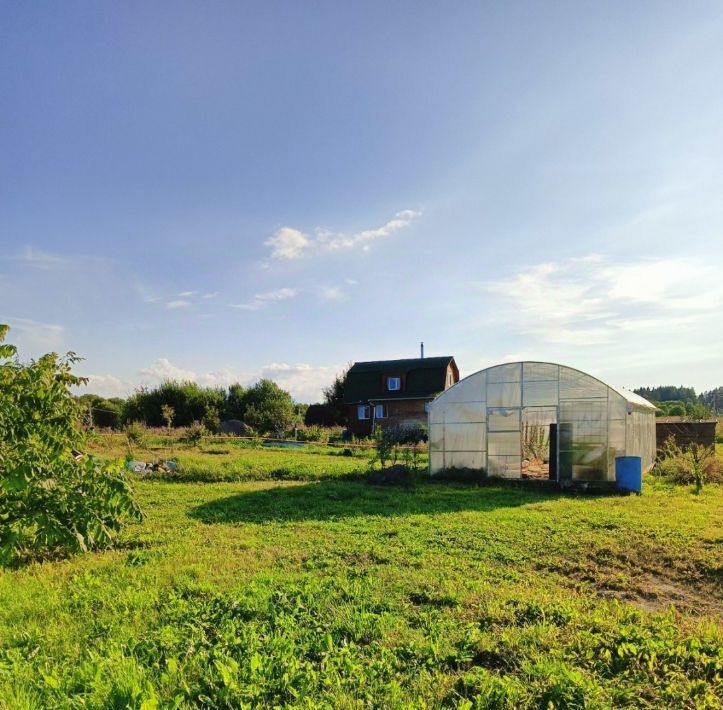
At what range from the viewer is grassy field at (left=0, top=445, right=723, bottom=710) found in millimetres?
3811

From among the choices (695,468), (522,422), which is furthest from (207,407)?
(695,468)

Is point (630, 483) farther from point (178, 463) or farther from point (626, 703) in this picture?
point (178, 463)

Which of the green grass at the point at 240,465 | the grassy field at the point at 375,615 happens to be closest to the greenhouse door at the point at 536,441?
the green grass at the point at 240,465

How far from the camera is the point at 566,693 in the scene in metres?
3.71

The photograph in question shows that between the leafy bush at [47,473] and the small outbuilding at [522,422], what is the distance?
519 inches

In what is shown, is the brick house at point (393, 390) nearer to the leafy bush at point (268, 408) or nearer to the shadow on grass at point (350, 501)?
the leafy bush at point (268, 408)

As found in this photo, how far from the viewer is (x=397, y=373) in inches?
1470

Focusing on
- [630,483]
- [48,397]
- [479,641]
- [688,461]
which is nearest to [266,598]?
[479,641]

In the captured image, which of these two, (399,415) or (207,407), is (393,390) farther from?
(207,407)

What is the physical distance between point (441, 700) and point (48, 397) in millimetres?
3851

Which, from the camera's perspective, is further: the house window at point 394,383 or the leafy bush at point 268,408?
the house window at point 394,383

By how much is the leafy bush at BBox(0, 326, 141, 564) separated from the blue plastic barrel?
13072 millimetres

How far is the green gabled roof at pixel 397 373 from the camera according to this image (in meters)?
36.2

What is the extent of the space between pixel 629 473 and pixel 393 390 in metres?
23.4
